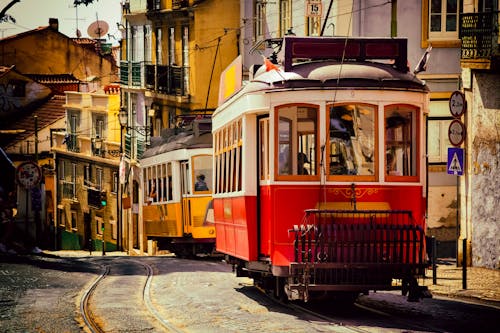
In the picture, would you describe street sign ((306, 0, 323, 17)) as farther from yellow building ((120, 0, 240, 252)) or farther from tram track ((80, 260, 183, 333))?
tram track ((80, 260, 183, 333))

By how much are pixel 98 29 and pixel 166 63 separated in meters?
21.8

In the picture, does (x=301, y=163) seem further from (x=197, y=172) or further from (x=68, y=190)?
(x=68, y=190)

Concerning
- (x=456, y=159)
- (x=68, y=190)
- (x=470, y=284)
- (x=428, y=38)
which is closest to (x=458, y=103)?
(x=456, y=159)

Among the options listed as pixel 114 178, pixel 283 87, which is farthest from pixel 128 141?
pixel 283 87

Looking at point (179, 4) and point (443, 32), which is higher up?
point (179, 4)

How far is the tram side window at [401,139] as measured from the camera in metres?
15.8

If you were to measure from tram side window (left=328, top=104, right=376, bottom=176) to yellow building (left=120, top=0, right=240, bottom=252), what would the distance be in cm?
2869

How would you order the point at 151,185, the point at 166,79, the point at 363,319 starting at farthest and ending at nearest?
1. the point at 166,79
2. the point at 151,185
3. the point at 363,319

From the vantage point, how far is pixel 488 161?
84.1 ft

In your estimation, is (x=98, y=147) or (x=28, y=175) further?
(x=98, y=147)

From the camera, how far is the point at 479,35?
2511 centimetres

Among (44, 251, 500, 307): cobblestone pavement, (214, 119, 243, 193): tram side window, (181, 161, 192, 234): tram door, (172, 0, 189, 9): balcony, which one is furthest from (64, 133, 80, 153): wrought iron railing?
(214, 119, 243, 193): tram side window

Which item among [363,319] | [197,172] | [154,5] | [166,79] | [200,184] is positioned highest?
[154,5]

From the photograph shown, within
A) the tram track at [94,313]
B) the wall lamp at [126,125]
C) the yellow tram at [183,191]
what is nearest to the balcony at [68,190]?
the wall lamp at [126,125]
